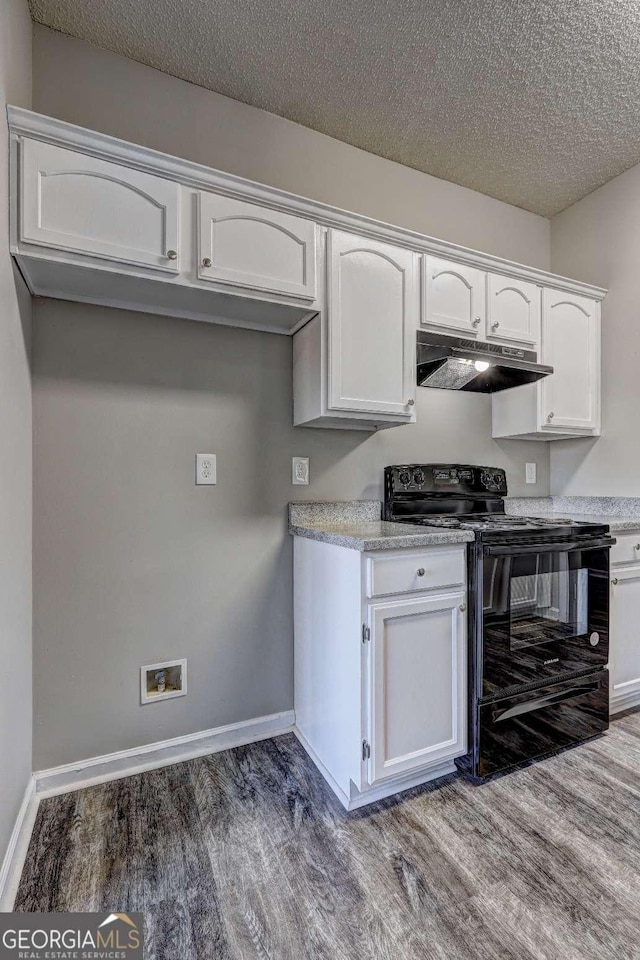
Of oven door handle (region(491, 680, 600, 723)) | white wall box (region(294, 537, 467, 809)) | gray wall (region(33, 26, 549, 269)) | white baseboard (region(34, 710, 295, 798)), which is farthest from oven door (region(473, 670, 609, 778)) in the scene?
gray wall (region(33, 26, 549, 269))

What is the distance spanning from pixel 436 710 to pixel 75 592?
54.0 inches

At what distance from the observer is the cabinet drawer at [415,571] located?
1.51 metres

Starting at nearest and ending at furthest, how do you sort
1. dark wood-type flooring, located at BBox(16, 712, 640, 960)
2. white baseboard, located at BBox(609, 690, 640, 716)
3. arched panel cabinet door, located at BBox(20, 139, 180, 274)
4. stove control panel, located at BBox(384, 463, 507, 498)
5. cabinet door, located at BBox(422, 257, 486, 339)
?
dark wood-type flooring, located at BBox(16, 712, 640, 960) < arched panel cabinet door, located at BBox(20, 139, 180, 274) < cabinet door, located at BBox(422, 257, 486, 339) < white baseboard, located at BBox(609, 690, 640, 716) < stove control panel, located at BBox(384, 463, 507, 498)

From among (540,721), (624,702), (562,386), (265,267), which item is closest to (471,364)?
(562,386)

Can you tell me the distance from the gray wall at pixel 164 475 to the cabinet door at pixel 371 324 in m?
0.34

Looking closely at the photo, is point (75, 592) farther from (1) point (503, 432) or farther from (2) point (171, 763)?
(1) point (503, 432)

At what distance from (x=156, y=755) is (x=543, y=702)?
1539mm

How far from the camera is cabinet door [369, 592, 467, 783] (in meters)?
1.52

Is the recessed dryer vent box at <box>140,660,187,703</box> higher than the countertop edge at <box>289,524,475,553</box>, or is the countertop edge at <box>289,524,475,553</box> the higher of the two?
the countertop edge at <box>289,524,475,553</box>

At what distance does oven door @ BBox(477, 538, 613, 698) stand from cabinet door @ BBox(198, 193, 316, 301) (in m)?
1.24

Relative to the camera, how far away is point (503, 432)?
261cm

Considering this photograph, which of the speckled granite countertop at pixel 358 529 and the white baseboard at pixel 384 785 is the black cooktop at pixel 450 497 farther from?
the white baseboard at pixel 384 785

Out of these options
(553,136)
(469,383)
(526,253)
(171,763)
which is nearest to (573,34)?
(553,136)

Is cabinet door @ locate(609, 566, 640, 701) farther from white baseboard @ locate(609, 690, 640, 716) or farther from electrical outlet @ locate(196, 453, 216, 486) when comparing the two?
electrical outlet @ locate(196, 453, 216, 486)
